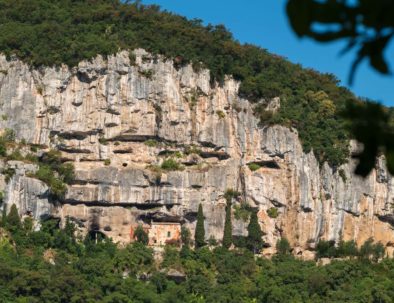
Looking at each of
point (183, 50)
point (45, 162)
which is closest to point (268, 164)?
point (183, 50)

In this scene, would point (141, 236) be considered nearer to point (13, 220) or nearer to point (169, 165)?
point (169, 165)

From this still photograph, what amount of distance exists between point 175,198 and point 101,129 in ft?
15.7

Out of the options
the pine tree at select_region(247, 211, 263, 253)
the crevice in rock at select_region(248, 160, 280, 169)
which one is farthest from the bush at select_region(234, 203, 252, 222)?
the crevice in rock at select_region(248, 160, 280, 169)

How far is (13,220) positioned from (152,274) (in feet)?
20.8

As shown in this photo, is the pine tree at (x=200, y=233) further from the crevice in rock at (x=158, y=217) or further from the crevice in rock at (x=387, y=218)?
the crevice in rock at (x=387, y=218)

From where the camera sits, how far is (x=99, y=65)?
183ft

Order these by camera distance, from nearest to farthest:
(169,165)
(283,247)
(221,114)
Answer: (283,247) → (169,165) → (221,114)

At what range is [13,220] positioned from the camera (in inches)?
1954

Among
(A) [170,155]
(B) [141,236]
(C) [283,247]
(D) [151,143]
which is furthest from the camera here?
(A) [170,155]

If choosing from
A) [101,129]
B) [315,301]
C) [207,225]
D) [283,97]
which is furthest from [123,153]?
[315,301]

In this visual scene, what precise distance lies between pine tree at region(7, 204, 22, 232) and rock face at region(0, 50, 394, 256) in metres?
2.26

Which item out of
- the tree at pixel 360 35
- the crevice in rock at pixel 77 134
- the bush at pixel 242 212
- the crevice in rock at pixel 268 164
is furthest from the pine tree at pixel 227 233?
the tree at pixel 360 35

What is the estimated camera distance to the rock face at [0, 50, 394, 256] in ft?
176

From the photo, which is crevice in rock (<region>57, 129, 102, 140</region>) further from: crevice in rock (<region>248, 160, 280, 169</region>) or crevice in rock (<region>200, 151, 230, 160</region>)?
crevice in rock (<region>248, 160, 280, 169</region>)
